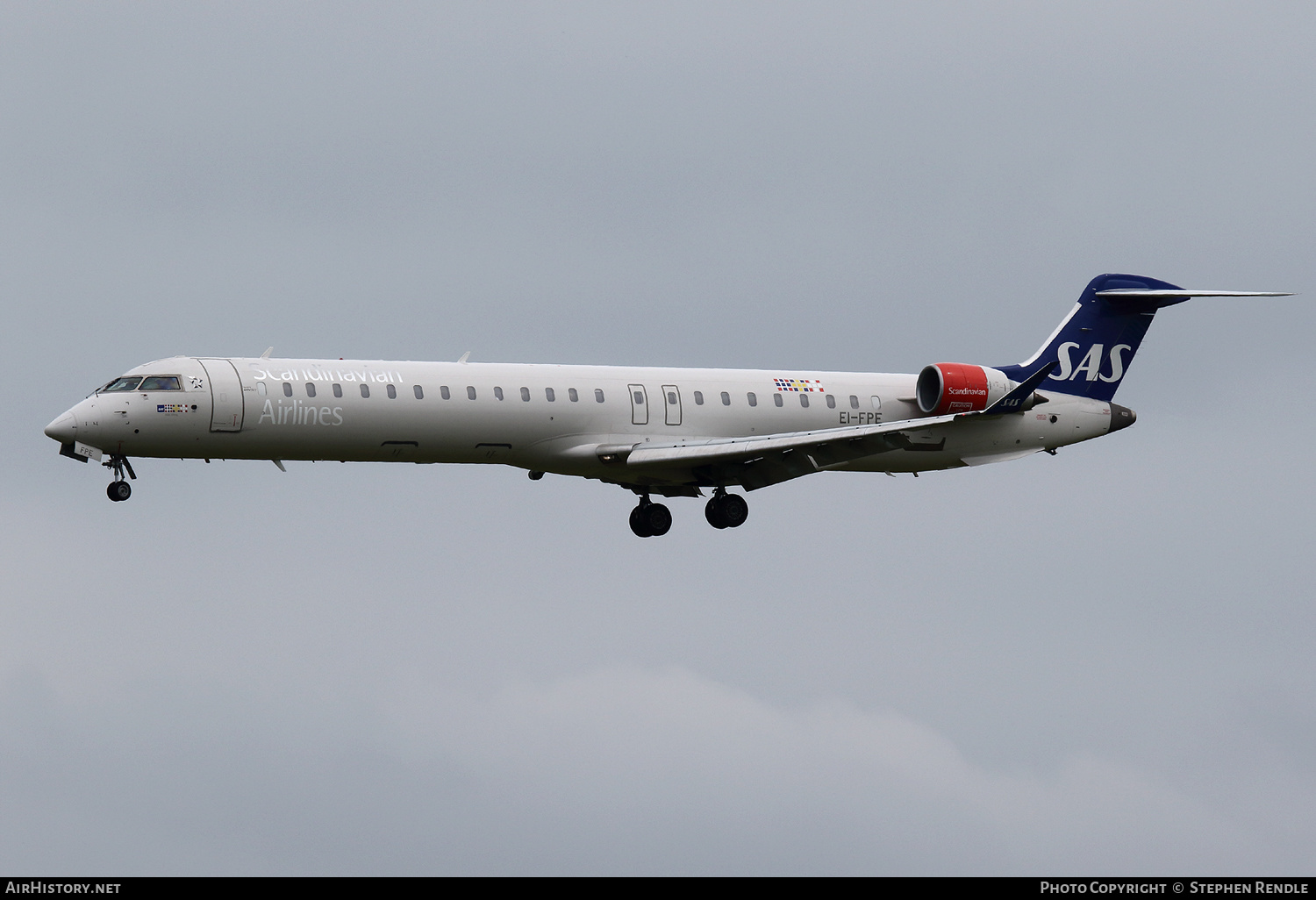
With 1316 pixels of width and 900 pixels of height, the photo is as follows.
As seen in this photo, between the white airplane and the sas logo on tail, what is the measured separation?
0.05 metres

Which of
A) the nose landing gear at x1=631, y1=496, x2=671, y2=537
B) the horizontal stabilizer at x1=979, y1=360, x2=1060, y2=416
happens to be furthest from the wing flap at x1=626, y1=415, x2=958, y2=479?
the nose landing gear at x1=631, y1=496, x2=671, y2=537

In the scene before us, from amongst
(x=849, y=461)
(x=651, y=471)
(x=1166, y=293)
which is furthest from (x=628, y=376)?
(x=1166, y=293)

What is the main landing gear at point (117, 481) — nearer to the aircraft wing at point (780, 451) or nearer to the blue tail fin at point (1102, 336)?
the aircraft wing at point (780, 451)

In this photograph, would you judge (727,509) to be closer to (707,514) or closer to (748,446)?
(707,514)

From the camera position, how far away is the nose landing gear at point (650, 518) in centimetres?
4834

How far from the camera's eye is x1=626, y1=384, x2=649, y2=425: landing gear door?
46.1 metres

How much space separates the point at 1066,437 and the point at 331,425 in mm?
19057

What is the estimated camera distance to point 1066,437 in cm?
5072

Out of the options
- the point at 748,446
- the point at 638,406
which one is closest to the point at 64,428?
the point at 638,406

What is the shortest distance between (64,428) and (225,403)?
11.1 ft

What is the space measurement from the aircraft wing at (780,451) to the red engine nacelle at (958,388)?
1.95 metres

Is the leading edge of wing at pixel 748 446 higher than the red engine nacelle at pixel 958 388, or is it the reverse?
the red engine nacelle at pixel 958 388

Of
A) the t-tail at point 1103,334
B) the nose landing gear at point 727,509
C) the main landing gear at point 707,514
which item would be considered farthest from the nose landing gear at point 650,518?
the t-tail at point 1103,334

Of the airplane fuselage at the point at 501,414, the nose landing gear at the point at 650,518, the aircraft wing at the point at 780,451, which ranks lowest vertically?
the nose landing gear at the point at 650,518
